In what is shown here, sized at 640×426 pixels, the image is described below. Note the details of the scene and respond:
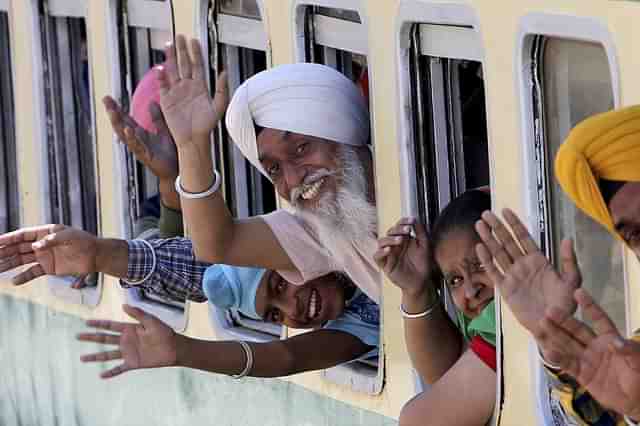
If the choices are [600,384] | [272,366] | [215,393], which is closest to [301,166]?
[272,366]

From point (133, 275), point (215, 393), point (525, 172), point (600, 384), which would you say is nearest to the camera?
point (600, 384)

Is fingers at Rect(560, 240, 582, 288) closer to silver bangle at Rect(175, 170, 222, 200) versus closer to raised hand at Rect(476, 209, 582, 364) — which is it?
raised hand at Rect(476, 209, 582, 364)

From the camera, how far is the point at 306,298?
17.7 ft

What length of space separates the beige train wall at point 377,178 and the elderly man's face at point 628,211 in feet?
1.46

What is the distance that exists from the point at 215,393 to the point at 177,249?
2.30 ft

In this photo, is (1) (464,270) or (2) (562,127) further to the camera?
(1) (464,270)

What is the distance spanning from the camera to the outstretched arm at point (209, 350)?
5105 mm

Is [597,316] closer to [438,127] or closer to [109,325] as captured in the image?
[438,127]

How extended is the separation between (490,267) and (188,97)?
1.66 m

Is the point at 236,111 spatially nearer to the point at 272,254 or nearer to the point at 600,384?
the point at 272,254

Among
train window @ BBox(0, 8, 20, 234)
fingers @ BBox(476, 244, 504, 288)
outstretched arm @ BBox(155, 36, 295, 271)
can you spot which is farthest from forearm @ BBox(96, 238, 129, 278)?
train window @ BBox(0, 8, 20, 234)

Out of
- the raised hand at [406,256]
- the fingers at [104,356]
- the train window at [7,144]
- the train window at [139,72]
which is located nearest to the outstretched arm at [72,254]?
the fingers at [104,356]

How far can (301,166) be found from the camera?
16.9 ft

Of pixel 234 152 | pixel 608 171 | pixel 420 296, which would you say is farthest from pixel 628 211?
pixel 234 152
